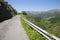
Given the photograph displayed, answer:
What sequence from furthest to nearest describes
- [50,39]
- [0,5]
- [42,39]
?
[0,5], [42,39], [50,39]

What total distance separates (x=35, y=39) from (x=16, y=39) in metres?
1.34

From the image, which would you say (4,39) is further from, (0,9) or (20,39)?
(0,9)

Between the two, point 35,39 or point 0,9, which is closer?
point 35,39

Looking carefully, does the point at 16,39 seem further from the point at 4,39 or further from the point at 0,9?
the point at 0,9

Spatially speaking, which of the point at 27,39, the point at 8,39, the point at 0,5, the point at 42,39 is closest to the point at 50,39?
the point at 42,39

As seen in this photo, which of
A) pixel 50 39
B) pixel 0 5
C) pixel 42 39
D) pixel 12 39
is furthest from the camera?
pixel 0 5

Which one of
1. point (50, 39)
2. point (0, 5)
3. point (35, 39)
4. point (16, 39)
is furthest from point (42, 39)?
point (0, 5)

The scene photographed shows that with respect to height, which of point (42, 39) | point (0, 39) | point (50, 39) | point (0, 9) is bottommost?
point (0, 9)

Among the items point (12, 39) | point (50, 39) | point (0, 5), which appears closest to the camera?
point (50, 39)

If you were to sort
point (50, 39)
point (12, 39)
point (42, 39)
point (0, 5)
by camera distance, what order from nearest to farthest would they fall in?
1. point (50, 39)
2. point (42, 39)
3. point (12, 39)
4. point (0, 5)

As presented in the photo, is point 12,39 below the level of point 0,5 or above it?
above

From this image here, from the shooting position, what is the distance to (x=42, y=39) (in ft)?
30.1

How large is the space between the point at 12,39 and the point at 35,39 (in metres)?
1.56

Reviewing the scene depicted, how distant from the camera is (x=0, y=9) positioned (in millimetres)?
45875
